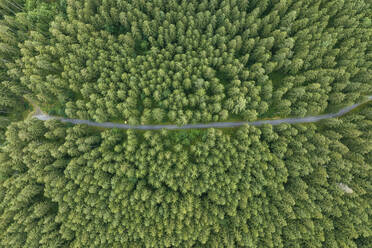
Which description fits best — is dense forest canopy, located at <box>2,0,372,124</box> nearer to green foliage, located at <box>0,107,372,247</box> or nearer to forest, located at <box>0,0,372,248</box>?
forest, located at <box>0,0,372,248</box>

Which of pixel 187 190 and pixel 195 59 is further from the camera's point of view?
pixel 195 59

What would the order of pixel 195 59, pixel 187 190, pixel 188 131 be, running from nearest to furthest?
pixel 187 190
pixel 195 59
pixel 188 131

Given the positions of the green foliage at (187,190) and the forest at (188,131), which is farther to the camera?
the forest at (188,131)

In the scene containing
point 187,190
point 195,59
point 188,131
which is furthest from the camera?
point 188,131

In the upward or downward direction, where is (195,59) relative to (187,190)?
upward

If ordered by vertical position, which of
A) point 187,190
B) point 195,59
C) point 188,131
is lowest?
point 187,190

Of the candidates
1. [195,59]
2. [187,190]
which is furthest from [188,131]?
[195,59]

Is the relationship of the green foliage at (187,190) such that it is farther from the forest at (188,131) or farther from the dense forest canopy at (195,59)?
the dense forest canopy at (195,59)

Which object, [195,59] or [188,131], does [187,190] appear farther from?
[195,59]

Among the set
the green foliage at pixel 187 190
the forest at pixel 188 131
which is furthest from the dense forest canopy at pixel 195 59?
the green foliage at pixel 187 190
